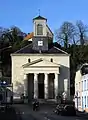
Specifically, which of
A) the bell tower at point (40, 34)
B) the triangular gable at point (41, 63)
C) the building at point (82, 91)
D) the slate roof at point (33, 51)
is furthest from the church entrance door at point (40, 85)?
the building at point (82, 91)

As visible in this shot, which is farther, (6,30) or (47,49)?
(6,30)

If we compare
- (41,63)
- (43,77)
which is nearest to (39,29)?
(41,63)

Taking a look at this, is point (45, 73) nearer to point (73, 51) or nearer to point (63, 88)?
point (63, 88)

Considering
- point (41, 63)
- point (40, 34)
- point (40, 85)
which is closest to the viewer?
point (41, 63)

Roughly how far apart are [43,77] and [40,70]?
3.42 meters

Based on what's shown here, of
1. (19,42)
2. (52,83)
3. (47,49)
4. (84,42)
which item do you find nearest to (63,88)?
(52,83)

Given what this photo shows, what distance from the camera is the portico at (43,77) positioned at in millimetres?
97644

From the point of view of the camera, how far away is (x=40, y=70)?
9825cm

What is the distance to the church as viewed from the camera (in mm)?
98188

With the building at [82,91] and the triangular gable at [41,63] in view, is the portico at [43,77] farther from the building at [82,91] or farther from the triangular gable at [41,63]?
the building at [82,91]

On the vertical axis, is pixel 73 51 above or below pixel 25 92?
above

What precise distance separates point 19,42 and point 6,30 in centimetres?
568

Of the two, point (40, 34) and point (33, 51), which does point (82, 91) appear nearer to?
point (33, 51)

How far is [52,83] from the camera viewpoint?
10206 cm
